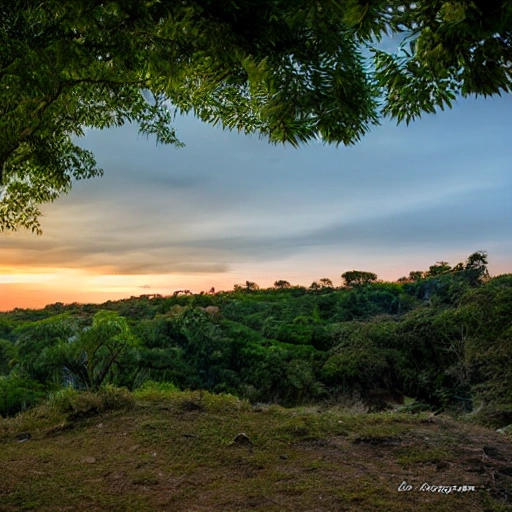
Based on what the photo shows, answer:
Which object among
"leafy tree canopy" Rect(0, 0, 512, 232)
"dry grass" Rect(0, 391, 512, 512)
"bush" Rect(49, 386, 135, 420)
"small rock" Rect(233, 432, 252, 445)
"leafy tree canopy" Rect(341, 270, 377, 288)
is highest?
"leafy tree canopy" Rect(0, 0, 512, 232)

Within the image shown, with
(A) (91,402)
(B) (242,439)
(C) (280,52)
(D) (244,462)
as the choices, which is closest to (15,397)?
(A) (91,402)

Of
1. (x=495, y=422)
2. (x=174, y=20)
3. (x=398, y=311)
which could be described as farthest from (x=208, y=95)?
(x=398, y=311)

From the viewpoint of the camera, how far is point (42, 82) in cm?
410

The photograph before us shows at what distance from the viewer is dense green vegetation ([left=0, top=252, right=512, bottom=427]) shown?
9.87 meters

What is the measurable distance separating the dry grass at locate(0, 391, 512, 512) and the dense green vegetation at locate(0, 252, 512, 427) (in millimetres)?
2671

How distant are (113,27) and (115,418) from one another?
5106mm

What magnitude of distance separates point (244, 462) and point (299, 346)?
10078 mm

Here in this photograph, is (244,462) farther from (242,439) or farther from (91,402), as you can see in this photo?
(91,402)

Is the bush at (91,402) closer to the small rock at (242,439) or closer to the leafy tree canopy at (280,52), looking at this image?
the small rock at (242,439)

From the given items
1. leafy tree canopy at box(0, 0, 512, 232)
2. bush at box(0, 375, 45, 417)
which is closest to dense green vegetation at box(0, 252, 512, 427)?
bush at box(0, 375, 45, 417)

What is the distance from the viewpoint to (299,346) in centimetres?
1498

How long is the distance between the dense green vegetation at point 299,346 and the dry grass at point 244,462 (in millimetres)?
2671

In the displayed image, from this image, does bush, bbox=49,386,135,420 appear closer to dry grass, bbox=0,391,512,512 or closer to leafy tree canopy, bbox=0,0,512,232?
dry grass, bbox=0,391,512,512

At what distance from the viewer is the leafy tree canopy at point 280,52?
3115 millimetres
